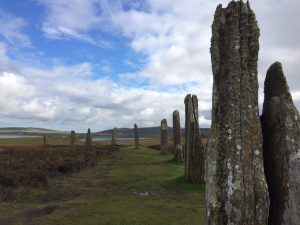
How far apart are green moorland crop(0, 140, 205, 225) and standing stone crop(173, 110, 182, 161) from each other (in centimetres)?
863

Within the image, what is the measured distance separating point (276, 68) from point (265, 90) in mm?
661

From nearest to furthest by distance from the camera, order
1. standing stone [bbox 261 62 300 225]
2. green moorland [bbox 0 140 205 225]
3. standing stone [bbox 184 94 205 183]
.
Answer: standing stone [bbox 261 62 300 225]
green moorland [bbox 0 140 205 225]
standing stone [bbox 184 94 205 183]

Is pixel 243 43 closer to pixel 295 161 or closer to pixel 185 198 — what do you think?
pixel 295 161

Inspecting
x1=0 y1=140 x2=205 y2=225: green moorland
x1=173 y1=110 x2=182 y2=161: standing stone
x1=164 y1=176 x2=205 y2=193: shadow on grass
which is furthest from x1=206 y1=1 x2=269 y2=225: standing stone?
x1=173 y1=110 x2=182 y2=161: standing stone

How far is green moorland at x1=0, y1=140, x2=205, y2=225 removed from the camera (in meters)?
15.9

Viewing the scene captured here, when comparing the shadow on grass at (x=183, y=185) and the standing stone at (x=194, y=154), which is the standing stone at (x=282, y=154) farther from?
the standing stone at (x=194, y=154)

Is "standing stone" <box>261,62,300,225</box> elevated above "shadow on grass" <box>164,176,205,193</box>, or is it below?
above

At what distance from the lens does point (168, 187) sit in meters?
23.3

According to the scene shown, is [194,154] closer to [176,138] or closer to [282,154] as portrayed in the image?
[282,154]

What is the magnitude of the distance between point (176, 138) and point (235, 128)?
29073mm

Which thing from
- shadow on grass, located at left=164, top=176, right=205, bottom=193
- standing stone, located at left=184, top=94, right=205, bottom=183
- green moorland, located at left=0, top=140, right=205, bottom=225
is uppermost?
standing stone, located at left=184, top=94, right=205, bottom=183

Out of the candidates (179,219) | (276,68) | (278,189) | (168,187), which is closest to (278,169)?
(278,189)

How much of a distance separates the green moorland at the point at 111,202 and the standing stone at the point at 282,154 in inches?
221

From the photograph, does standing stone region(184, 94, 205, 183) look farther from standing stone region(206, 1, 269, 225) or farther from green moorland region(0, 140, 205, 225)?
standing stone region(206, 1, 269, 225)
